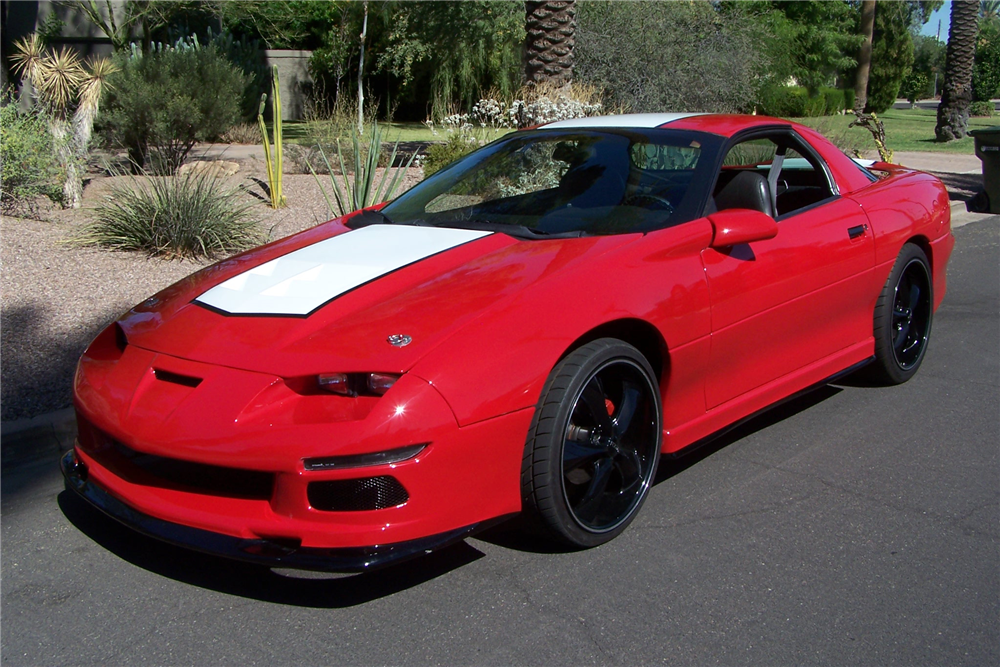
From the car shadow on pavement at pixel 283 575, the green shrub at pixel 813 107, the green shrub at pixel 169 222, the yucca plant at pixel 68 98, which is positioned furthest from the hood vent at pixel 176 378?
the green shrub at pixel 813 107

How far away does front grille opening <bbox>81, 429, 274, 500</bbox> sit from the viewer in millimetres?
2840

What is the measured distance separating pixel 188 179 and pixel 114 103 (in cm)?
491

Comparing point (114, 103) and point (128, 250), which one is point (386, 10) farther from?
point (128, 250)

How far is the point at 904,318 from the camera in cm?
511

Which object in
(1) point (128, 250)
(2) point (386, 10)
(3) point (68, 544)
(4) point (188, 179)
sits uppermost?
(2) point (386, 10)

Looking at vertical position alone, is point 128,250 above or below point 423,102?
below

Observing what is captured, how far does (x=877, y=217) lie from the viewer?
4684 millimetres

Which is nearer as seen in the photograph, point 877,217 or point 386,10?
point 877,217

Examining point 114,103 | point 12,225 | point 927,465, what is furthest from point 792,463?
point 114,103

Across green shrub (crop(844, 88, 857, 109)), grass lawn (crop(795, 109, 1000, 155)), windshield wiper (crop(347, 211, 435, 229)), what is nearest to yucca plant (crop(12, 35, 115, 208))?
windshield wiper (crop(347, 211, 435, 229))

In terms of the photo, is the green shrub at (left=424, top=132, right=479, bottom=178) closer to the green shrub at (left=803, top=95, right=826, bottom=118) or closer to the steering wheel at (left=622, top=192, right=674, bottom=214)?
the steering wheel at (left=622, top=192, right=674, bottom=214)

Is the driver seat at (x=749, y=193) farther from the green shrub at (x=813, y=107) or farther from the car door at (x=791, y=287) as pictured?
the green shrub at (x=813, y=107)

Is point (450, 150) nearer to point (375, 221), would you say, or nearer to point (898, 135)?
point (375, 221)

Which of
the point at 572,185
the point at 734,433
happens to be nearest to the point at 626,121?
the point at 572,185
